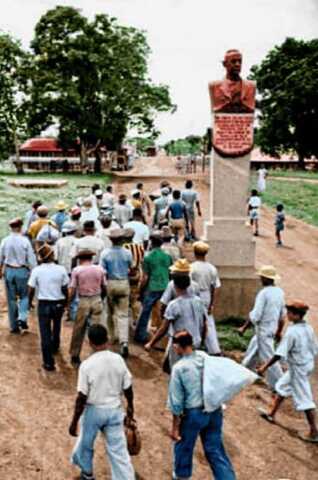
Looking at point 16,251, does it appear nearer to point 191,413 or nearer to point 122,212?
point 122,212

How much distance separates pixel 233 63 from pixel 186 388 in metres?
7.01

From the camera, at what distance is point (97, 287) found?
7.81 m

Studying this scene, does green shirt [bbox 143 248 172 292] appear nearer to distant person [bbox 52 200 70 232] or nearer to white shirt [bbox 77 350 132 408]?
distant person [bbox 52 200 70 232]

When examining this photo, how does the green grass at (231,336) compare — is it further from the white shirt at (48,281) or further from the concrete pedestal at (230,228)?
the white shirt at (48,281)

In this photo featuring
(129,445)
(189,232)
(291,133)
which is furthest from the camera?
(291,133)

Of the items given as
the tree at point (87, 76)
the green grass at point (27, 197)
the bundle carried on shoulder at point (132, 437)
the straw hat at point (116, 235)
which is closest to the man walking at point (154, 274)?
the straw hat at point (116, 235)

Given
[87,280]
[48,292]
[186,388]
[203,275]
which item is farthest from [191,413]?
[48,292]

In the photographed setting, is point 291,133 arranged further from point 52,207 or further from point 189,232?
point 189,232

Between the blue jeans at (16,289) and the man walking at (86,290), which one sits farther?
the blue jeans at (16,289)

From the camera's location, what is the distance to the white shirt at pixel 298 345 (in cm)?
667

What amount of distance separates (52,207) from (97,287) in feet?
61.4

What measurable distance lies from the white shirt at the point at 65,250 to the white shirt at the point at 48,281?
188cm

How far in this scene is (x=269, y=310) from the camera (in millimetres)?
7664

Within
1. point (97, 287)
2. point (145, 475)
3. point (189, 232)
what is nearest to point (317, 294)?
point (189, 232)
